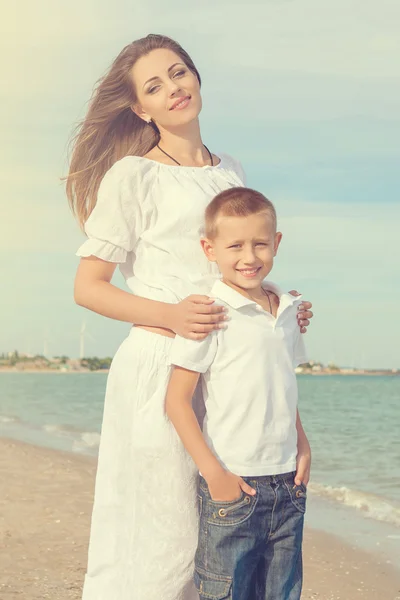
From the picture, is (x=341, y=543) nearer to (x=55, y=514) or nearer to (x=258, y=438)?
(x=55, y=514)

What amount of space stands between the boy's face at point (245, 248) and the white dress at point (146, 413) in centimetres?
19

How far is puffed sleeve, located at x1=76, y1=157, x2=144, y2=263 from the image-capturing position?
9.07 feet

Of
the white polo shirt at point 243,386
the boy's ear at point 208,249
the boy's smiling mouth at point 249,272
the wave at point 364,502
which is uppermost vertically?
the boy's ear at point 208,249

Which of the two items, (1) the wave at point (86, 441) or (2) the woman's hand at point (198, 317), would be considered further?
(1) the wave at point (86, 441)

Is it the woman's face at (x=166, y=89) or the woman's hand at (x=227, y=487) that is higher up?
the woman's face at (x=166, y=89)

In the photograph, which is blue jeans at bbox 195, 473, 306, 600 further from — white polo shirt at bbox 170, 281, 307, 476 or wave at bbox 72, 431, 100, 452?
wave at bbox 72, 431, 100, 452

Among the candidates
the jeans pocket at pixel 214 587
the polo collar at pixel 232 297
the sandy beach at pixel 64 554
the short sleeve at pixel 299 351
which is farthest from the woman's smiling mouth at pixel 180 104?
the sandy beach at pixel 64 554

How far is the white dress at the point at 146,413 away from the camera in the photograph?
2.71 m

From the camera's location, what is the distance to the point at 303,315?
2.75 meters

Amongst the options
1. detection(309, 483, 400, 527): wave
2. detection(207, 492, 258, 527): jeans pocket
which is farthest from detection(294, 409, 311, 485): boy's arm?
detection(309, 483, 400, 527): wave

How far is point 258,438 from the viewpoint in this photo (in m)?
2.53

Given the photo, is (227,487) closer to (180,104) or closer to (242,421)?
(242,421)

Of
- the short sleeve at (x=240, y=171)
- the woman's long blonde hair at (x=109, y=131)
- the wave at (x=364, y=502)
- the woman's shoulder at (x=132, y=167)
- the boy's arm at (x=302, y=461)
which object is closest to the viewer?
the boy's arm at (x=302, y=461)

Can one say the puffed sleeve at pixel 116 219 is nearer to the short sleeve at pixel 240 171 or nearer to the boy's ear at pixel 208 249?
the boy's ear at pixel 208 249
